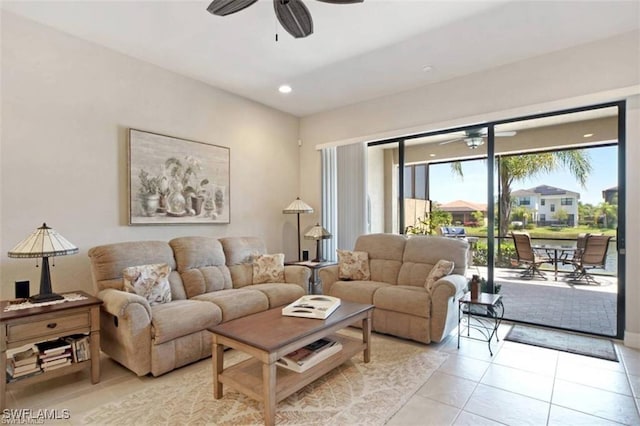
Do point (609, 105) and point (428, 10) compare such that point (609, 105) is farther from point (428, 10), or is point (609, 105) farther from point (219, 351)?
point (219, 351)

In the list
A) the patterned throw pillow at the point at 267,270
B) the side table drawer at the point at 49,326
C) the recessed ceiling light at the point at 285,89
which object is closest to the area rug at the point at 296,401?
the side table drawer at the point at 49,326

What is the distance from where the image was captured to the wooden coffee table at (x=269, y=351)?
6.50 feet

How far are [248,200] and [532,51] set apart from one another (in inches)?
152

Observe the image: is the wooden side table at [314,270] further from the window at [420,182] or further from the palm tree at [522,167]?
the palm tree at [522,167]

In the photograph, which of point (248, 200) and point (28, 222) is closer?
point (28, 222)

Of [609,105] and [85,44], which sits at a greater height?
[85,44]

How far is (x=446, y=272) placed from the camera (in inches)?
134

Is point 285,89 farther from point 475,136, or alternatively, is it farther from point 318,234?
point 475,136

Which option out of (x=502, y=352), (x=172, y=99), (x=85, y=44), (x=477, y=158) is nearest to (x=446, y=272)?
(x=502, y=352)

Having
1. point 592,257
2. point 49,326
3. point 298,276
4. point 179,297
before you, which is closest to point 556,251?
point 592,257

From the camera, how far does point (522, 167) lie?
168 inches

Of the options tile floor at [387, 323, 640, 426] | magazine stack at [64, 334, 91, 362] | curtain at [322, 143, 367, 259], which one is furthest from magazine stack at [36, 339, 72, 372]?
curtain at [322, 143, 367, 259]

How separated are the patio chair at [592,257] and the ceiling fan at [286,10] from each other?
3693 millimetres

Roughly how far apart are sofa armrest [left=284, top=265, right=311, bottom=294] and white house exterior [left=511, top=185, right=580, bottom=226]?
287 centimetres
